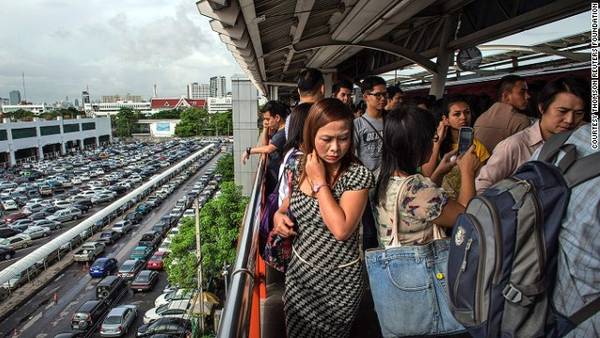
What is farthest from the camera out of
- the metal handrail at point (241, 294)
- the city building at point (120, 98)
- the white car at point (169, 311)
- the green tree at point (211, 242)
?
the city building at point (120, 98)

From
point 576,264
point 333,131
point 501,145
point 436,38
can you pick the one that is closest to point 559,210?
point 576,264

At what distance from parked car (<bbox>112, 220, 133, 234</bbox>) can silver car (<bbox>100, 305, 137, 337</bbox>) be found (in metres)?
9.37

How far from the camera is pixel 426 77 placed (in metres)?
13.1

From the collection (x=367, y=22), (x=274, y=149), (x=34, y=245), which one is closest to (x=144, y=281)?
(x=34, y=245)

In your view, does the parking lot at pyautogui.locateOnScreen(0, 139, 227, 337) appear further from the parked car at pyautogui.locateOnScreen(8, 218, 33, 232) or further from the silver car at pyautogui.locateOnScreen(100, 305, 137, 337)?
the parked car at pyautogui.locateOnScreen(8, 218, 33, 232)

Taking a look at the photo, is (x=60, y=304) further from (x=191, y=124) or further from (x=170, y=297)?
(x=191, y=124)

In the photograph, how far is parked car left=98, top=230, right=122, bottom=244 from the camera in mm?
20609

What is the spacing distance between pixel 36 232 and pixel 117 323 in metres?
11.4

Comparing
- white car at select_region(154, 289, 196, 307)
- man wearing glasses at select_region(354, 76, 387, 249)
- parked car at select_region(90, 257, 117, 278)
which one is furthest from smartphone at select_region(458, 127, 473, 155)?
parked car at select_region(90, 257, 117, 278)

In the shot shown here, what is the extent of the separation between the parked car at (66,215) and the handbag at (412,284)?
85.5ft

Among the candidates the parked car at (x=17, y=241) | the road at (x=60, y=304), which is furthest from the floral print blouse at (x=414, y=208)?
the parked car at (x=17, y=241)

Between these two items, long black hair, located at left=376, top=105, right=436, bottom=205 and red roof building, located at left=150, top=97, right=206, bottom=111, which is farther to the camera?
red roof building, located at left=150, top=97, right=206, bottom=111

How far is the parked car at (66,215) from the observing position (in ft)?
77.2

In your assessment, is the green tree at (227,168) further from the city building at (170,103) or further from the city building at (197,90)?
the city building at (197,90)
